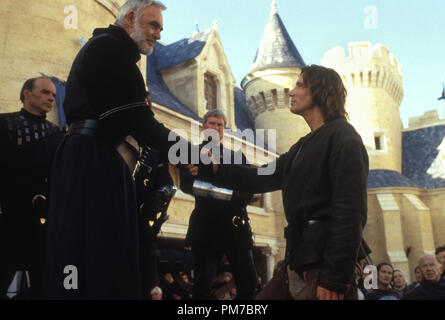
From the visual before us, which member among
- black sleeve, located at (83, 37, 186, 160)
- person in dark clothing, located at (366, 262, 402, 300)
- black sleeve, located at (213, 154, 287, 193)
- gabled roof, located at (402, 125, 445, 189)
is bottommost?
person in dark clothing, located at (366, 262, 402, 300)

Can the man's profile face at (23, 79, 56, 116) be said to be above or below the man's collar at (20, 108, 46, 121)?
above

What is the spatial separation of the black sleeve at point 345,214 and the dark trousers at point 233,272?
1874 mm

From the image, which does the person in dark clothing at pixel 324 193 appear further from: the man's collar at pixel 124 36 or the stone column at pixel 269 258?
the stone column at pixel 269 258

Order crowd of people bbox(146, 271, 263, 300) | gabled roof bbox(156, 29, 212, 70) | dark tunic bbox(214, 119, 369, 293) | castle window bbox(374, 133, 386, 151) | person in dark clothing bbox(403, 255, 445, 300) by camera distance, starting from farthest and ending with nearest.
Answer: castle window bbox(374, 133, 386, 151) < gabled roof bbox(156, 29, 212, 70) < crowd of people bbox(146, 271, 263, 300) < person in dark clothing bbox(403, 255, 445, 300) < dark tunic bbox(214, 119, 369, 293)

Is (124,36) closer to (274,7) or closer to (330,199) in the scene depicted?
(330,199)

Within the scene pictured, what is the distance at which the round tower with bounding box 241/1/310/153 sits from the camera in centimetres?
A: 2272

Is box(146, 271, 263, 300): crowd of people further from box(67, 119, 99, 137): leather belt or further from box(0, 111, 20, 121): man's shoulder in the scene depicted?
box(67, 119, 99, 137): leather belt

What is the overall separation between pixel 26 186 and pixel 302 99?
77.6 inches

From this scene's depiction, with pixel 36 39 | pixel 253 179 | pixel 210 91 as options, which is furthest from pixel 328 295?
pixel 210 91

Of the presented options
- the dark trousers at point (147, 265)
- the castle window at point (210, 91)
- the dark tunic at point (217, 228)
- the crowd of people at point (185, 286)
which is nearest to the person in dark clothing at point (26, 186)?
the dark trousers at point (147, 265)

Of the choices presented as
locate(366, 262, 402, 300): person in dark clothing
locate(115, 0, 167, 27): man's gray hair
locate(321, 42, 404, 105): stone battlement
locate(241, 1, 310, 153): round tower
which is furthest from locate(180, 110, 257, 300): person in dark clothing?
locate(321, 42, 404, 105): stone battlement

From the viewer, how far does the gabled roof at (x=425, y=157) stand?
26453 millimetres

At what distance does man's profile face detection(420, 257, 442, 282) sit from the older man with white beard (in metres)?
5.44

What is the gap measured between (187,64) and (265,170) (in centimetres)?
1419
